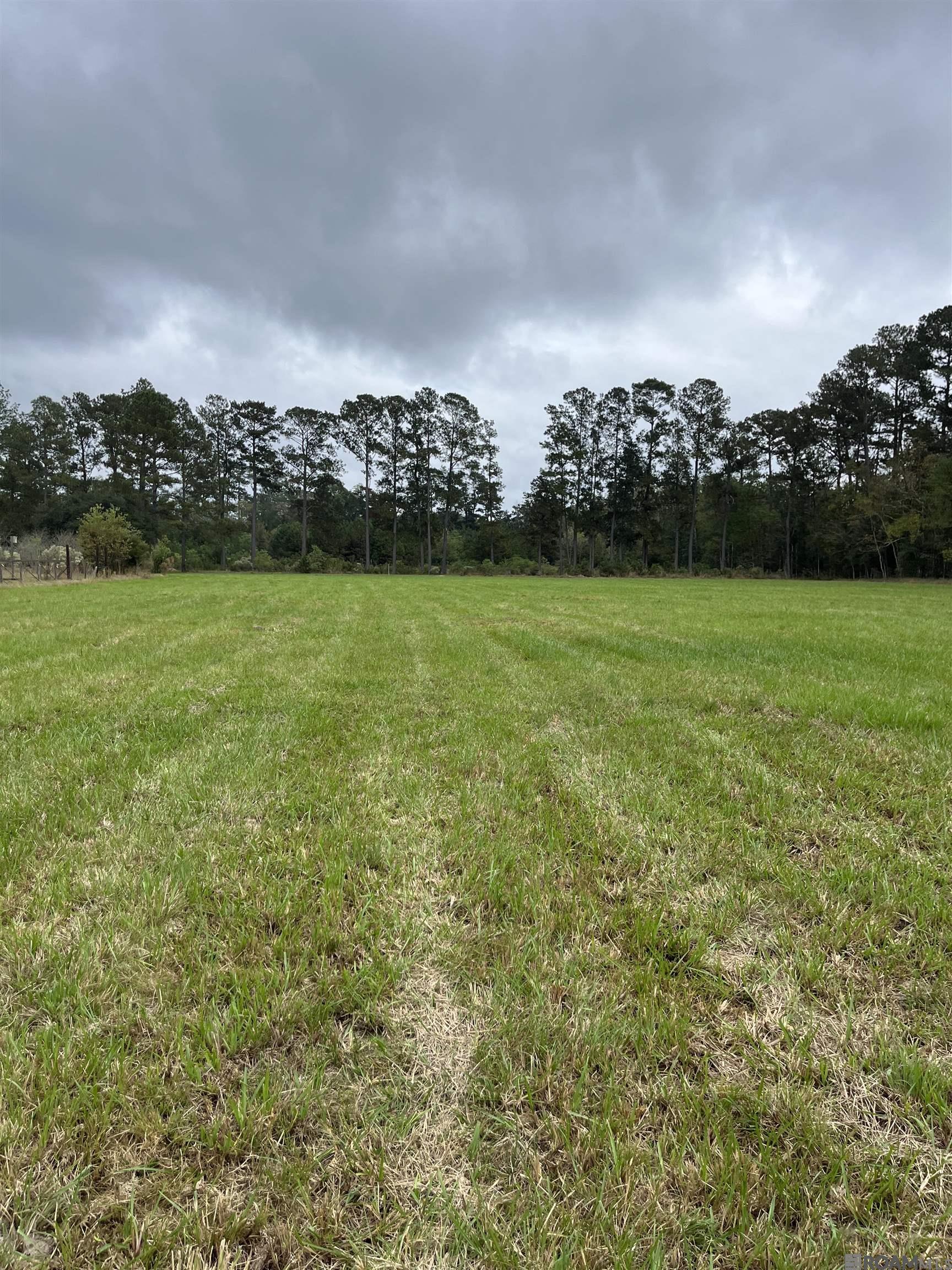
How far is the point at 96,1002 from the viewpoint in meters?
1.76

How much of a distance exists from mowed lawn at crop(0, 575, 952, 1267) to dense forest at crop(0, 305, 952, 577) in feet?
157

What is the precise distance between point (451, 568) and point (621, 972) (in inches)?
2212

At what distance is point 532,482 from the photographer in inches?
2315

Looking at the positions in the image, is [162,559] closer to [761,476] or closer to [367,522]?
[367,522]

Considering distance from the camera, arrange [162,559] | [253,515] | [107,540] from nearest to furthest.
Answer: [107,540]
[162,559]
[253,515]

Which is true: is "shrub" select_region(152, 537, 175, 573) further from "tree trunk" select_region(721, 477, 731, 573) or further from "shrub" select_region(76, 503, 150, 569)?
"tree trunk" select_region(721, 477, 731, 573)

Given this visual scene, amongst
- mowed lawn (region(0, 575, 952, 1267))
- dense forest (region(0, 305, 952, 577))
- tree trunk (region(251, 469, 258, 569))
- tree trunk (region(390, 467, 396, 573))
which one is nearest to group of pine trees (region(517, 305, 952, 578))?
dense forest (region(0, 305, 952, 577))

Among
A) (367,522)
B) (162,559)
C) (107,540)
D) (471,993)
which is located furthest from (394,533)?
(471,993)

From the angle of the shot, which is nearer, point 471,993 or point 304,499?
point 471,993

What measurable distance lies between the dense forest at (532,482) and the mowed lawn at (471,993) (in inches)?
1883

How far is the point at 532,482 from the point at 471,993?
60186 mm

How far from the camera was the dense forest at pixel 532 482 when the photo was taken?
48562mm

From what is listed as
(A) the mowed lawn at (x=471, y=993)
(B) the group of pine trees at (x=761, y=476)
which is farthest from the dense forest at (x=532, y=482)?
(A) the mowed lawn at (x=471, y=993)

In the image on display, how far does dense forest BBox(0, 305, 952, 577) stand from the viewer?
48562 mm
